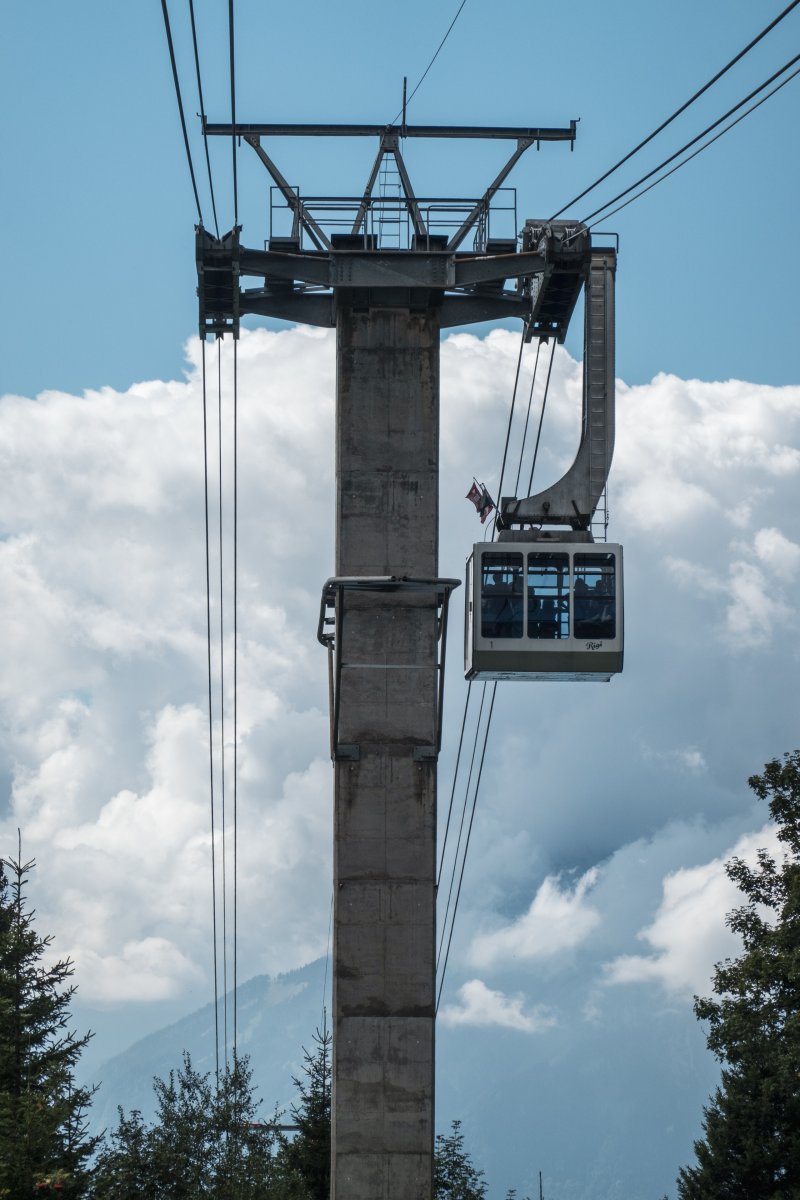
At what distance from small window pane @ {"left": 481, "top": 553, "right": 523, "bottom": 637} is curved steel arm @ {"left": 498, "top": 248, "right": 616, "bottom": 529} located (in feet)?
8.01

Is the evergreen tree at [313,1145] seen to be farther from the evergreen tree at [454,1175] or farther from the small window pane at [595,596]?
the small window pane at [595,596]

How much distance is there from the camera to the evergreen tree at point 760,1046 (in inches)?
1993

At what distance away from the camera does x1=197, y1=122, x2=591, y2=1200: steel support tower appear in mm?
41531

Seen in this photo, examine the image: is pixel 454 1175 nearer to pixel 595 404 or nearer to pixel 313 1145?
pixel 313 1145

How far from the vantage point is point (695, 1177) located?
66.1 m

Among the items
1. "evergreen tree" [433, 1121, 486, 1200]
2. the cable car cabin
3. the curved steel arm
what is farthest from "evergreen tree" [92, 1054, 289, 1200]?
the curved steel arm

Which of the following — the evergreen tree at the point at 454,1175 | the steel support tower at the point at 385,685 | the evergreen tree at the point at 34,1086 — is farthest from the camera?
the evergreen tree at the point at 454,1175

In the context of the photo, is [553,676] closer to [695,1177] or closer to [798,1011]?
[798,1011]

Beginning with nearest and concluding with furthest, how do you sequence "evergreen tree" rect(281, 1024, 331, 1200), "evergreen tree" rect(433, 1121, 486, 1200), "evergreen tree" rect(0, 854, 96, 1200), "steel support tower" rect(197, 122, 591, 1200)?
"evergreen tree" rect(0, 854, 96, 1200) → "steel support tower" rect(197, 122, 591, 1200) → "evergreen tree" rect(433, 1121, 486, 1200) → "evergreen tree" rect(281, 1024, 331, 1200)

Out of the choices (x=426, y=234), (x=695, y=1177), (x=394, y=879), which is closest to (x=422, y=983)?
(x=394, y=879)

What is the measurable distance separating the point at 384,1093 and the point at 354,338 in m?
16.2

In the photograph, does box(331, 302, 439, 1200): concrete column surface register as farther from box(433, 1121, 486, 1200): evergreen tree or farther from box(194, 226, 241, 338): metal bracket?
box(433, 1121, 486, 1200): evergreen tree

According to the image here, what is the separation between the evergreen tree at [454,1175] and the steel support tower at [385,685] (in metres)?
10.3

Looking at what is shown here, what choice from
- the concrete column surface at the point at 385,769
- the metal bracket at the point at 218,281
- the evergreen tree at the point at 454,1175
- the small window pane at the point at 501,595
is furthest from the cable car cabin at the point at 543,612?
the evergreen tree at the point at 454,1175
